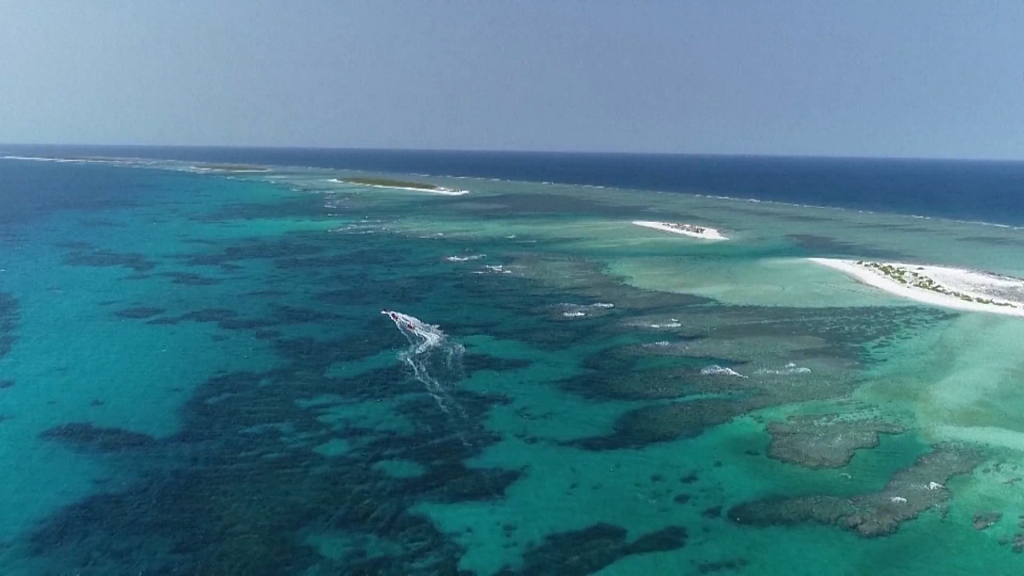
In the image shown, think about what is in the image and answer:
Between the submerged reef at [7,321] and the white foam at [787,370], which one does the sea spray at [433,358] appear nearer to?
the white foam at [787,370]

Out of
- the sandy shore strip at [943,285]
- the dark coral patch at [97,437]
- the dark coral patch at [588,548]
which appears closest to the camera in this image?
the dark coral patch at [588,548]

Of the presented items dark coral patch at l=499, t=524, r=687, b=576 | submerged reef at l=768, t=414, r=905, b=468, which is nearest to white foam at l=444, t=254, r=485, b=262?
submerged reef at l=768, t=414, r=905, b=468

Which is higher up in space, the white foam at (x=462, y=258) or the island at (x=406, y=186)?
the island at (x=406, y=186)

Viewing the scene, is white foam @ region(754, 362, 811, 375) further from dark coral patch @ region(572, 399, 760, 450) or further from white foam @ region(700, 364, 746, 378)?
dark coral patch @ region(572, 399, 760, 450)

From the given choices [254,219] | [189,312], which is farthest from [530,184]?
[189,312]

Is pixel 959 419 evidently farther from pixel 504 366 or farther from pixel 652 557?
pixel 504 366

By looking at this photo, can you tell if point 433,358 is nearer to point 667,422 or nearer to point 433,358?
point 433,358

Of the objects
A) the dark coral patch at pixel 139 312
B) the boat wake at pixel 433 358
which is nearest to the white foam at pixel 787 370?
the boat wake at pixel 433 358
